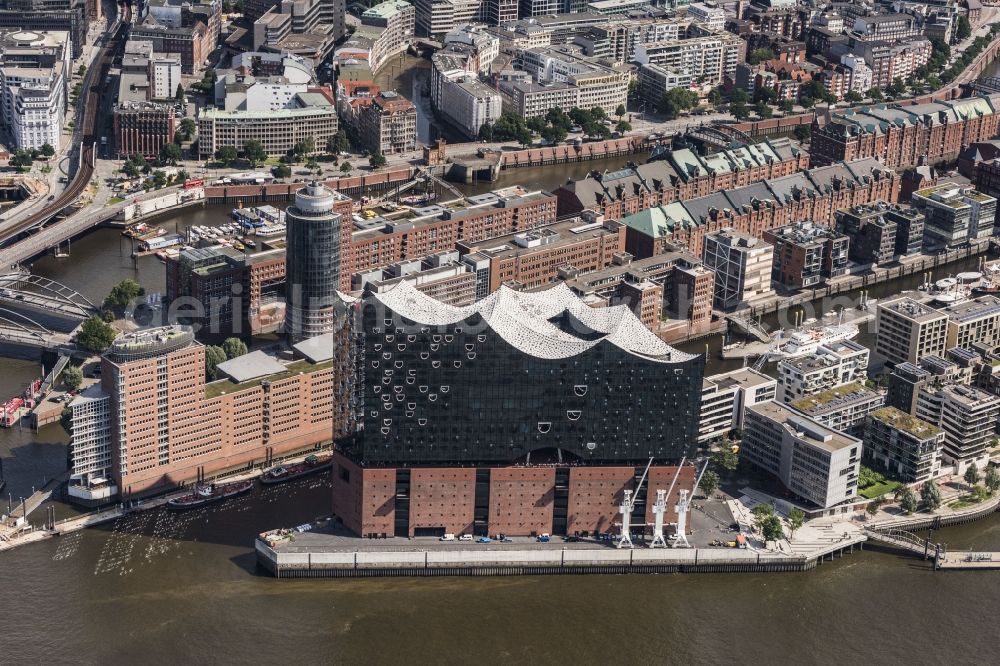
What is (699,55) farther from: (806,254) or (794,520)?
(794,520)

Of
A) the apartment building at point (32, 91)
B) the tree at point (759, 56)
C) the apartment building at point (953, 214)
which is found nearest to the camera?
the apartment building at point (953, 214)

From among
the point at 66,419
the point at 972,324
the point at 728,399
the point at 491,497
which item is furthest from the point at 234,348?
the point at 972,324

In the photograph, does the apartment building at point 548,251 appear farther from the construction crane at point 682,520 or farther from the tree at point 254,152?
the tree at point 254,152

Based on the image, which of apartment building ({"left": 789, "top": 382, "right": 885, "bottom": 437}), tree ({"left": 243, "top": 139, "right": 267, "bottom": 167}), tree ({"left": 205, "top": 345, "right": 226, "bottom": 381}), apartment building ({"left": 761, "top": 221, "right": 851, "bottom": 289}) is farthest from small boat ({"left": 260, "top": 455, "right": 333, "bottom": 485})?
tree ({"left": 243, "top": 139, "right": 267, "bottom": 167})

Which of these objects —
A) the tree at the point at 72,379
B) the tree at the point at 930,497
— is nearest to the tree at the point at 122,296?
the tree at the point at 72,379

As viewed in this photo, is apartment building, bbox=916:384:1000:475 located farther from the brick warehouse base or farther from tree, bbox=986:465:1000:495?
the brick warehouse base

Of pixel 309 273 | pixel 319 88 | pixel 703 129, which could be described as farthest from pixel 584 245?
pixel 319 88
